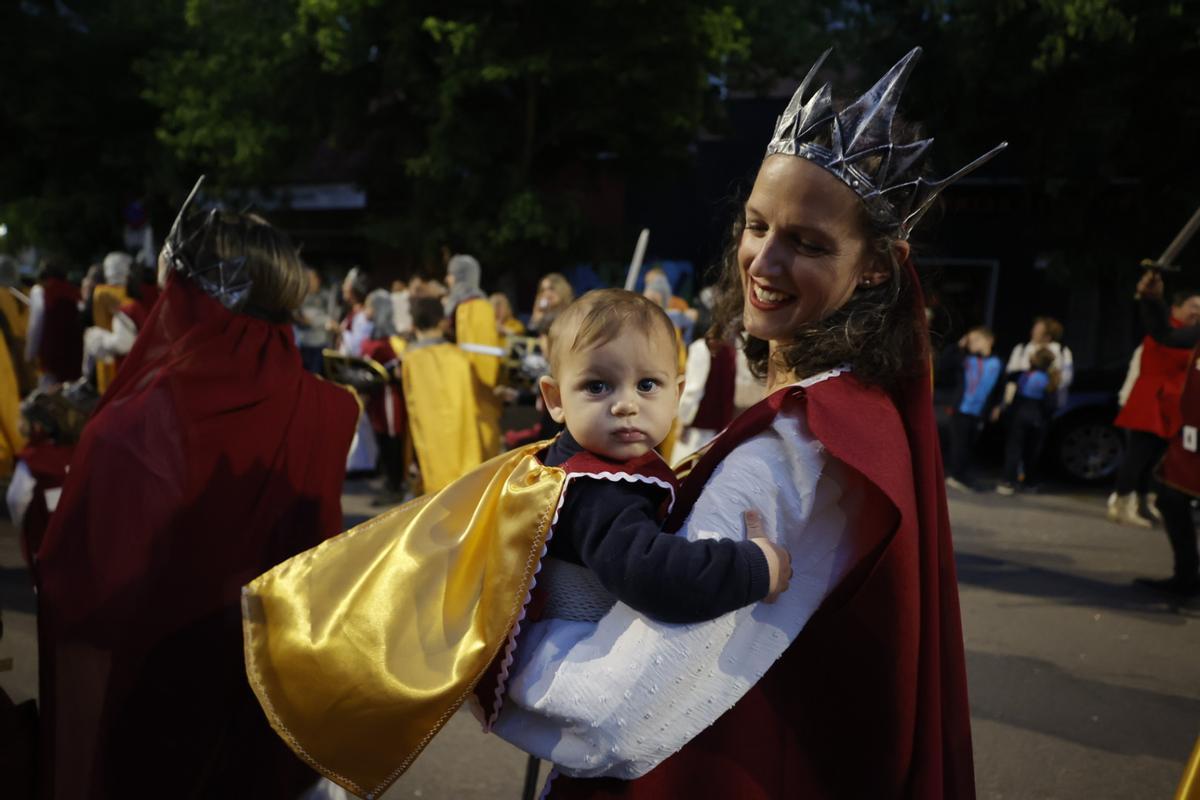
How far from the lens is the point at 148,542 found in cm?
248

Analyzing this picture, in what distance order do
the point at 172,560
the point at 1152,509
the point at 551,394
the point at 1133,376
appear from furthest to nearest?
the point at 1152,509 → the point at 1133,376 → the point at 172,560 → the point at 551,394

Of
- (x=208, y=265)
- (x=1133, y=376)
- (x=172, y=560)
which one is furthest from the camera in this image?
(x=1133, y=376)

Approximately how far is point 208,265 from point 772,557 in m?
2.03

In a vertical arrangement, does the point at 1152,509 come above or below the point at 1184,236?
below

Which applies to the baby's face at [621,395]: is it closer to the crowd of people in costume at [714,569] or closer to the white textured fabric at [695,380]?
the crowd of people in costume at [714,569]

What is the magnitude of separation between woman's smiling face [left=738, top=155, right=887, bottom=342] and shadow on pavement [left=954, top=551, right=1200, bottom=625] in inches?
209

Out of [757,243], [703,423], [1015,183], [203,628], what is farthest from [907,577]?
[1015,183]

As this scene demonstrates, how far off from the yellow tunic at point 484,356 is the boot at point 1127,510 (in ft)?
17.2

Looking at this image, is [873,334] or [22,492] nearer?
[873,334]

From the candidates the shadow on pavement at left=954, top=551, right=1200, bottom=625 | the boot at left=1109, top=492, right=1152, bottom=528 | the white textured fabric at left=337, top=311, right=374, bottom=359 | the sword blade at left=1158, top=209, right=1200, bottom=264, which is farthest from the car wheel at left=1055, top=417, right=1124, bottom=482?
the white textured fabric at left=337, top=311, right=374, bottom=359

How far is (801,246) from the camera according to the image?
1.59 meters

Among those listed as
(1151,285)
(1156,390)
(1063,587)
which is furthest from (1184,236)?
(1156,390)

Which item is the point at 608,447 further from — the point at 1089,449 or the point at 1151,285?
the point at 1089,449

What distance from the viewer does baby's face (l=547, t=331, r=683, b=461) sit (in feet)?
5.14
